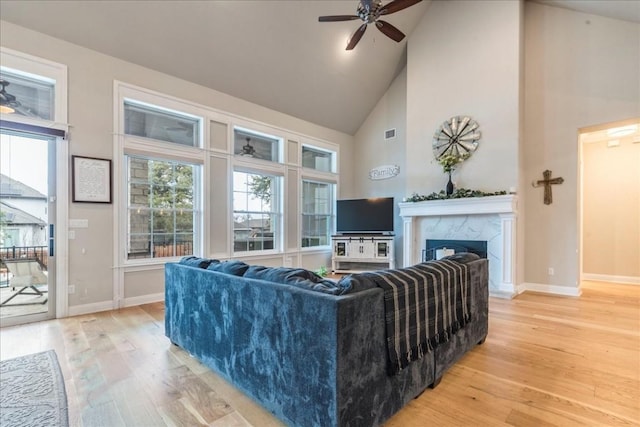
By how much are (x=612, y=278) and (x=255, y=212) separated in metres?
6.78

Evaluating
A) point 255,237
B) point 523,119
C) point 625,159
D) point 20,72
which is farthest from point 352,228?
point 20,72

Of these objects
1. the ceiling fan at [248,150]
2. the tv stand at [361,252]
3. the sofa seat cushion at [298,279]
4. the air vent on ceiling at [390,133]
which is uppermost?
the air vent on ceiling at [390,133]

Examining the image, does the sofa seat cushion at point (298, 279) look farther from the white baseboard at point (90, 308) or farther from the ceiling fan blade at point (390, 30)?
the ceiling fan blade at point (390, 30)

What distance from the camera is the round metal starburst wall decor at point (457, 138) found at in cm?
520

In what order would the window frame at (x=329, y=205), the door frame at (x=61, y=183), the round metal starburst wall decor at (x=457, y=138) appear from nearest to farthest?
the door frame at (x=61, y=183), the round metal starburst wall decor at (x=457, y=138), the window frame at (x=329, y=205)

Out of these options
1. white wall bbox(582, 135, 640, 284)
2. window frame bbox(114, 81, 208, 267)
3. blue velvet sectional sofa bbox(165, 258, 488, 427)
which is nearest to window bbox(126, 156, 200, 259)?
window frame bbox(114, 81, 208, 267)

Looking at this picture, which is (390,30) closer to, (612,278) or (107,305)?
(107,305)

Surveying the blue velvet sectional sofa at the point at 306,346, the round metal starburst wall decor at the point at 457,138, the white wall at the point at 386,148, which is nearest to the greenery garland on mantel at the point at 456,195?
the round metal starburst wall decor at the point at 457,138

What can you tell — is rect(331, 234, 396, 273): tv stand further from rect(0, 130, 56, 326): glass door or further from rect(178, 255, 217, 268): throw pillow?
rect(0, 130, 56, 326): glass door

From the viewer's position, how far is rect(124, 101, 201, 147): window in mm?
4284

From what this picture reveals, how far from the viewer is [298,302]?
60.7 inches

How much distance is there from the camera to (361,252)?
6.49 meters

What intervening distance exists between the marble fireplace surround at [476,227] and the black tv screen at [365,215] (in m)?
0.64

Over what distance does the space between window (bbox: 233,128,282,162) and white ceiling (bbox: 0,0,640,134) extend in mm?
614
